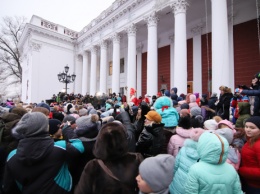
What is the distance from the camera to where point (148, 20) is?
14609 millimetres

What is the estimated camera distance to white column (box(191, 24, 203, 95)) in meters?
15.7

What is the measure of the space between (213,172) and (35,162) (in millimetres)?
1772

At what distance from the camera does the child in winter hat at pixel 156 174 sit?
1459mm

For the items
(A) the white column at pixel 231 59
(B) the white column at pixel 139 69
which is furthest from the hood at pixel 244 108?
(B) the white column at pixel 139 69

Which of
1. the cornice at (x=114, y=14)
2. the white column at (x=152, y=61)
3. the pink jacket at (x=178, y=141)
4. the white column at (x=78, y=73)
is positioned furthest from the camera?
the white column at (x=78, y=73)

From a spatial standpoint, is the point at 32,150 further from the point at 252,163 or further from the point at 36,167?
the point at 252,163

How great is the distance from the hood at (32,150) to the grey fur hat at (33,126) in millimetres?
60

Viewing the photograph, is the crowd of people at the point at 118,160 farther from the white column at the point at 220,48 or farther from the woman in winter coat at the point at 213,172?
the white column at the point at 220,48

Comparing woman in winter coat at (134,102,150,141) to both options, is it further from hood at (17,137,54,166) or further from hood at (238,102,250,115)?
hood at (238,102,250,115)

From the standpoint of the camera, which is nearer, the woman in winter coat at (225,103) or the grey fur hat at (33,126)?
the grey fur hat at (33,126)

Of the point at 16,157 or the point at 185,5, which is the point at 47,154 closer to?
the point at 16,157

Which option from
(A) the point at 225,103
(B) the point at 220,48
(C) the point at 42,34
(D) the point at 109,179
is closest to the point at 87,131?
(D) the point at 109,179

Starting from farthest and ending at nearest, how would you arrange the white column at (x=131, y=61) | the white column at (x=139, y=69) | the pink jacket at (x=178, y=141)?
the white column at (x=139, y=69) < the white column at (x=131, y=61) < the pink jacket at (x=178, y=141)

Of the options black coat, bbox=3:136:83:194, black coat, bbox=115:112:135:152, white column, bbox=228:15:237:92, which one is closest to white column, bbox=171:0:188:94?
white column, bbox=228:15:237:92
